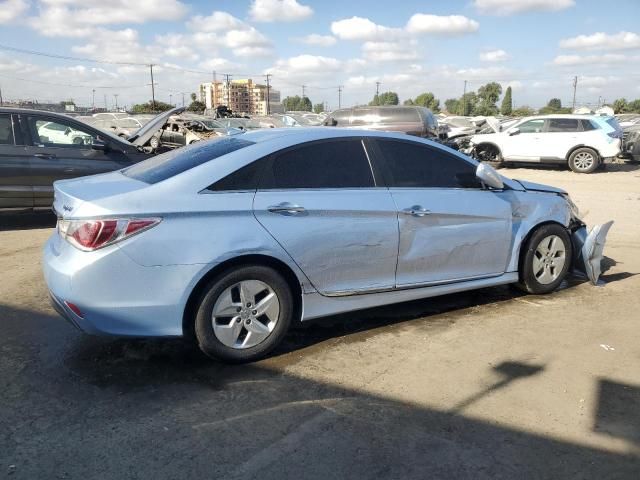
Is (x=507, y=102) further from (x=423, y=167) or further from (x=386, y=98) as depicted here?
(x=423, y=167)

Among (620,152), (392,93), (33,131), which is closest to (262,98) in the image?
(392,93)

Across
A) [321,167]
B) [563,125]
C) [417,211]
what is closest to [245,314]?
[321,167]

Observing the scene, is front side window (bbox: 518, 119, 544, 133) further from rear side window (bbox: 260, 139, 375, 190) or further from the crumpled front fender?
rear side window (bbox: 260, 139, 375, 190)

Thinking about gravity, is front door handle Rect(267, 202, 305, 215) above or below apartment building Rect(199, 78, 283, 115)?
below

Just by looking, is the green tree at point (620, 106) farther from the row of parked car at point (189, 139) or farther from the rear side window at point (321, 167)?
the rear side window at point (321, 167)

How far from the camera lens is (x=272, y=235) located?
3.64 m

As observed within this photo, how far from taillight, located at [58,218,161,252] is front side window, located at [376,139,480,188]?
1.87 meters

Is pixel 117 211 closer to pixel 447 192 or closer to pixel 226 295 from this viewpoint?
pixel 226 295

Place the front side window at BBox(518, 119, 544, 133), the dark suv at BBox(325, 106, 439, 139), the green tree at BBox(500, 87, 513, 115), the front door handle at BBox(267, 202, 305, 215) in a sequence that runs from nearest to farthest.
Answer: the front door handle at BBox(267, 202, 305, 215) → the dark suv at BBox(325, 106, 439, 139) → the front side window at BBox(518, 119, 544, 133) → the green tree at BBox(500, 87, 513, 115)

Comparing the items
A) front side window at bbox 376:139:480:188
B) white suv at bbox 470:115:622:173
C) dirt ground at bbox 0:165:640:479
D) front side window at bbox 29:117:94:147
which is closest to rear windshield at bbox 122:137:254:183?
front side window at bbox 376:139:480:188

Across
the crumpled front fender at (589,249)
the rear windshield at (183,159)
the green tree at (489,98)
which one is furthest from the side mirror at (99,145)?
the green tree at (489,98)

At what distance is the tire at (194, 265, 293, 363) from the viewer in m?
3.52

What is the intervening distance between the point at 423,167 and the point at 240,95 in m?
109

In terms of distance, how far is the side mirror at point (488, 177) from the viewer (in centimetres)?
454
